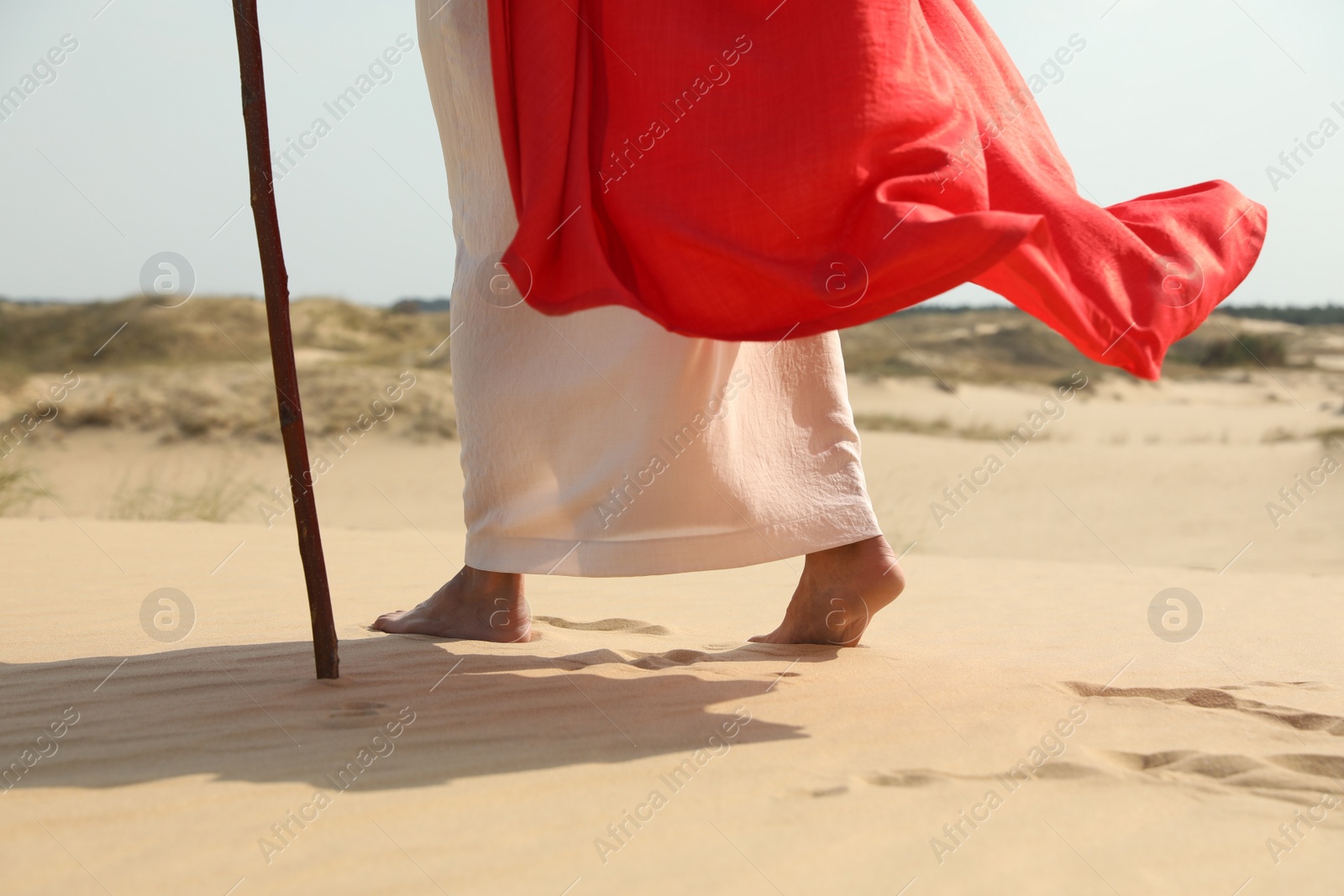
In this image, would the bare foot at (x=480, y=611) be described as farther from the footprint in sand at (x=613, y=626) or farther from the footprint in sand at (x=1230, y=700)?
the footprint in sand at (x=1230, y=700)

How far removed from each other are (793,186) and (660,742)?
1.15 metres

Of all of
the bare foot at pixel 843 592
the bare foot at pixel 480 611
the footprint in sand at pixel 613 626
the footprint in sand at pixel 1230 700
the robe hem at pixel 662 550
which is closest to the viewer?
the footprint in sand at pixel 1230 700

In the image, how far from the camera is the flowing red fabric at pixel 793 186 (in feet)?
7.25

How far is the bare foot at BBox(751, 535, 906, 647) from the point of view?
2771mm

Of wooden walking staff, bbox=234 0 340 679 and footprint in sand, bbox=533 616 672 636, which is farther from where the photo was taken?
footprint in sand, bbox=533 616 672 636

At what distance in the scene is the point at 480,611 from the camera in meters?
2.94
